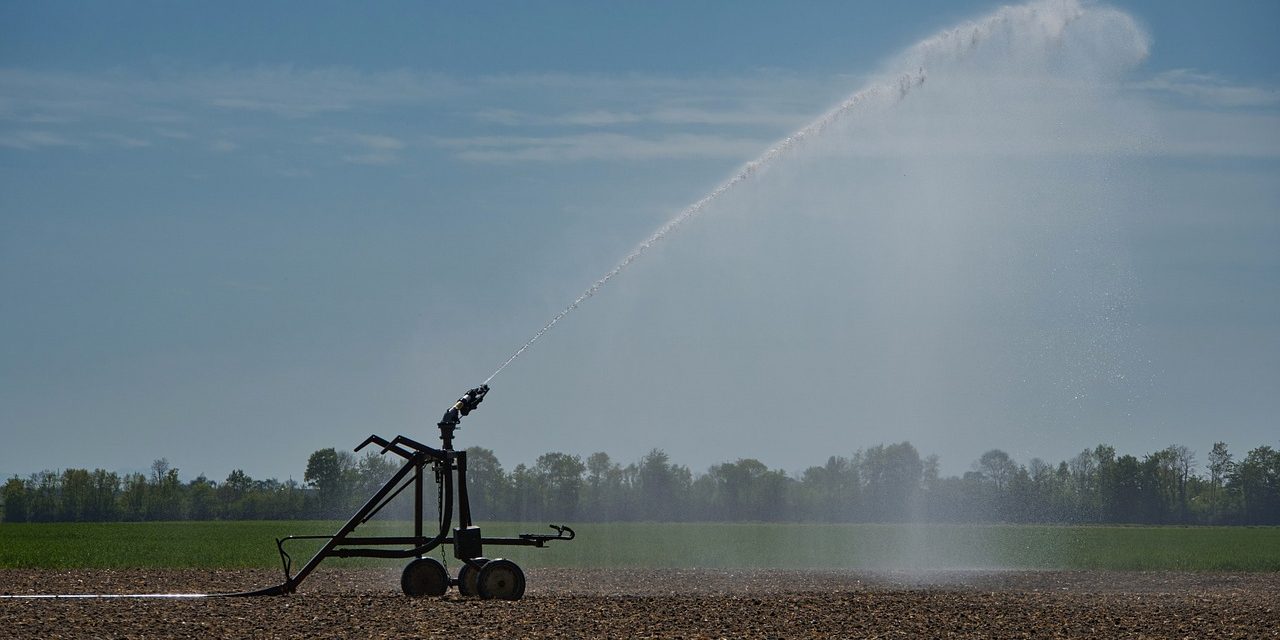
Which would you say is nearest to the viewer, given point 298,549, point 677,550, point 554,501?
point 677,550

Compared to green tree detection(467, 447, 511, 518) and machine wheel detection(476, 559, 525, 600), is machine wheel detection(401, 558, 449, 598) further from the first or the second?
green tree detection(467, 447, 511, 518)

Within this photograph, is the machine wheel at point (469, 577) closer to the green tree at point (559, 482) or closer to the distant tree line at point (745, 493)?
the distant tree line at point (745, 493)

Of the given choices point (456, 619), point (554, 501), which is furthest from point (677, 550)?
point (554, 501)

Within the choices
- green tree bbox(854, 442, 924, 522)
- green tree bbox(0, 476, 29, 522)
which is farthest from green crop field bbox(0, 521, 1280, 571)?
green tree bbox(0, 476, 29, 522)

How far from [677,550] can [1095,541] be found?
71.0 ft

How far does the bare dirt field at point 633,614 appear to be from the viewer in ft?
52.8

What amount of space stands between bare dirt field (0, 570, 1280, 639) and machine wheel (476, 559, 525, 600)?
0.23m

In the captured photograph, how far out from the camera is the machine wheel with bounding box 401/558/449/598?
19.9 metres

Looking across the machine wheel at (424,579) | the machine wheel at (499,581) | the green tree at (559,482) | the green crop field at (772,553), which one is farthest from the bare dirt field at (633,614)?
the green tree at (559,482)

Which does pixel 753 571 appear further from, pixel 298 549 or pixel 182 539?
→ pixel 182 539

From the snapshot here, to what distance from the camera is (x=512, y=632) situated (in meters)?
15.8

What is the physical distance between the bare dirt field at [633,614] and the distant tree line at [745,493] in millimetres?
48247

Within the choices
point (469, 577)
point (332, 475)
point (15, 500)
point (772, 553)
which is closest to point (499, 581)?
point (469, 577)

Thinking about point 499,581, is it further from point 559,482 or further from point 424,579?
point 559,482
